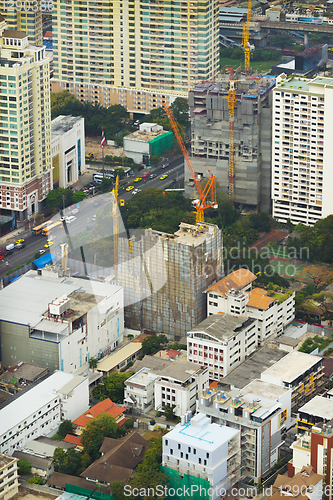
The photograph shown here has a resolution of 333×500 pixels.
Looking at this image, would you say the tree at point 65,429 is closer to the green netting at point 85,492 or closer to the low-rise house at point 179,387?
the green netting at point 85,492

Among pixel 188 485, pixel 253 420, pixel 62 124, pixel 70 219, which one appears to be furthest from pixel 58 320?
pixel 62 124

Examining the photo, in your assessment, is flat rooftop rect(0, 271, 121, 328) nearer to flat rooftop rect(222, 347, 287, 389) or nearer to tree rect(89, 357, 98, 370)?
tree rect(89, 357, 98, 370)

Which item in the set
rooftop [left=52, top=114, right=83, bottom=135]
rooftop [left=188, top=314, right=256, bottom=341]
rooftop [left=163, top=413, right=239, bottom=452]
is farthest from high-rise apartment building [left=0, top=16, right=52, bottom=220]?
rooftop [left=163, top=413, right=239, bottom=452]

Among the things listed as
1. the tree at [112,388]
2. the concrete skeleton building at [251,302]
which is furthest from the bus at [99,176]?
the tree at [112,388]

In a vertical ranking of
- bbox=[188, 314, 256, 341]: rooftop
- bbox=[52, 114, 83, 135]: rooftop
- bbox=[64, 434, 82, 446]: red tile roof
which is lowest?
bbox=[64, 434, 82, 446]: red tile roof

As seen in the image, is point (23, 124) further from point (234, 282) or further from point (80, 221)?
point (234, 282)

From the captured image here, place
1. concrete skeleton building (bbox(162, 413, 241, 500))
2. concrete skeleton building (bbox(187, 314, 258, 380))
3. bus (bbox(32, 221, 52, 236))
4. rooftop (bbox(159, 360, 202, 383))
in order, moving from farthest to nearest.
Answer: bus (bbox(32, 221, 52, 236)) < concrete skeleton building (bbox(187, 314, 258, 380)) < rooftop (bbox(159, 360, 202, 383)) < concrete skeleton building (bbox(162, 413, 241, 500))
